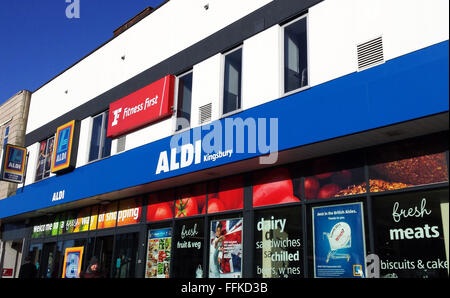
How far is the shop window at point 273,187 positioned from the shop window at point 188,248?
207cm

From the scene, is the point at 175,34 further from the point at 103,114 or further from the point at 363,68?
the point at 363,68

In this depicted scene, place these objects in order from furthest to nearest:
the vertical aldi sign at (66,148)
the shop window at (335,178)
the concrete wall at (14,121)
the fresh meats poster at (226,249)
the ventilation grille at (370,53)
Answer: the concrete wall at (14,121) → the vertical aldi sign at (66,148) → the fresh meats poster at (226,249) → the shop window at (335,178) → the ventilation grille at (370,53)

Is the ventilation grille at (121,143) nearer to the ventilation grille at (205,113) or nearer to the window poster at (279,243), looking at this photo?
the ventilation grille at (205,113)

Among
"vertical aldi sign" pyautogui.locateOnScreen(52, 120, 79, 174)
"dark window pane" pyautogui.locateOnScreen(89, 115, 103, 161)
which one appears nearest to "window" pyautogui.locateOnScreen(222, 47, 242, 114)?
"dark window pane" pyautogui.locateOnScreen(89, 115, 103, 161)

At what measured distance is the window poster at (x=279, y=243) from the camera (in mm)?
9539

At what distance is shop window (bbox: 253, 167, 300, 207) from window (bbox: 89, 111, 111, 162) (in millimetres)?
6821

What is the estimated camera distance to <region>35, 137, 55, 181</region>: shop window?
1874cm

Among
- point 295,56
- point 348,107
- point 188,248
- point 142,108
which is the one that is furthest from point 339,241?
point 142,108

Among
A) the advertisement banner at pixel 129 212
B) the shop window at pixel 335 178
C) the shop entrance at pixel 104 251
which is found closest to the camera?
the shop window at pixel 335 178

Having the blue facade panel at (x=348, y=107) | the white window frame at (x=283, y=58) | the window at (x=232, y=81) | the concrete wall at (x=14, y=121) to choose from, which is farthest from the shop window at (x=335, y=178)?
the concrete wall at (x=14, y=121)

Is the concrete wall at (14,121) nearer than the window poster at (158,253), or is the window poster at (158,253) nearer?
the window poster at (158,253)

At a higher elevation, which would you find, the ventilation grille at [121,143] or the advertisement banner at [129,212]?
the ventilation grille at [121,143]
